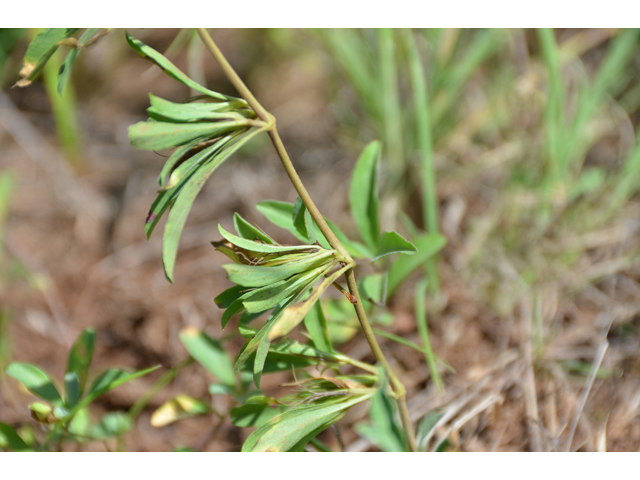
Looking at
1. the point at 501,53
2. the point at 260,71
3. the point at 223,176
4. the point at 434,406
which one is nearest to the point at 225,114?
the point at 434,406

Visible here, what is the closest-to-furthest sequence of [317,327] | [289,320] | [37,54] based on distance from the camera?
[289,320] → [37,54] → [317,327]

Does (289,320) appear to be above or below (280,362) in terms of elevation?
above

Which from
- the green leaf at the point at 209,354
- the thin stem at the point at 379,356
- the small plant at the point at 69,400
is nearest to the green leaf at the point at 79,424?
the small plant at the point at 69,400

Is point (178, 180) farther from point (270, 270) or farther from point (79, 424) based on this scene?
point (79, 424)

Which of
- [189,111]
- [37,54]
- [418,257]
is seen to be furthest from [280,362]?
[37,54]

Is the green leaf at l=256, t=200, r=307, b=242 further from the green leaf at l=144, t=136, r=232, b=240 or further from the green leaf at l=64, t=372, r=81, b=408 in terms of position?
the green leaf at l=64, t=372, r=81, b=408

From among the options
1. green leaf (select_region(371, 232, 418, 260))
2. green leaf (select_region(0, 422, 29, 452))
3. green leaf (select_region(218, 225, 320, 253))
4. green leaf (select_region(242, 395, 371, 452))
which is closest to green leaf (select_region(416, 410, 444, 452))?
green leaf (select_region(242, 395, 371, 452))
